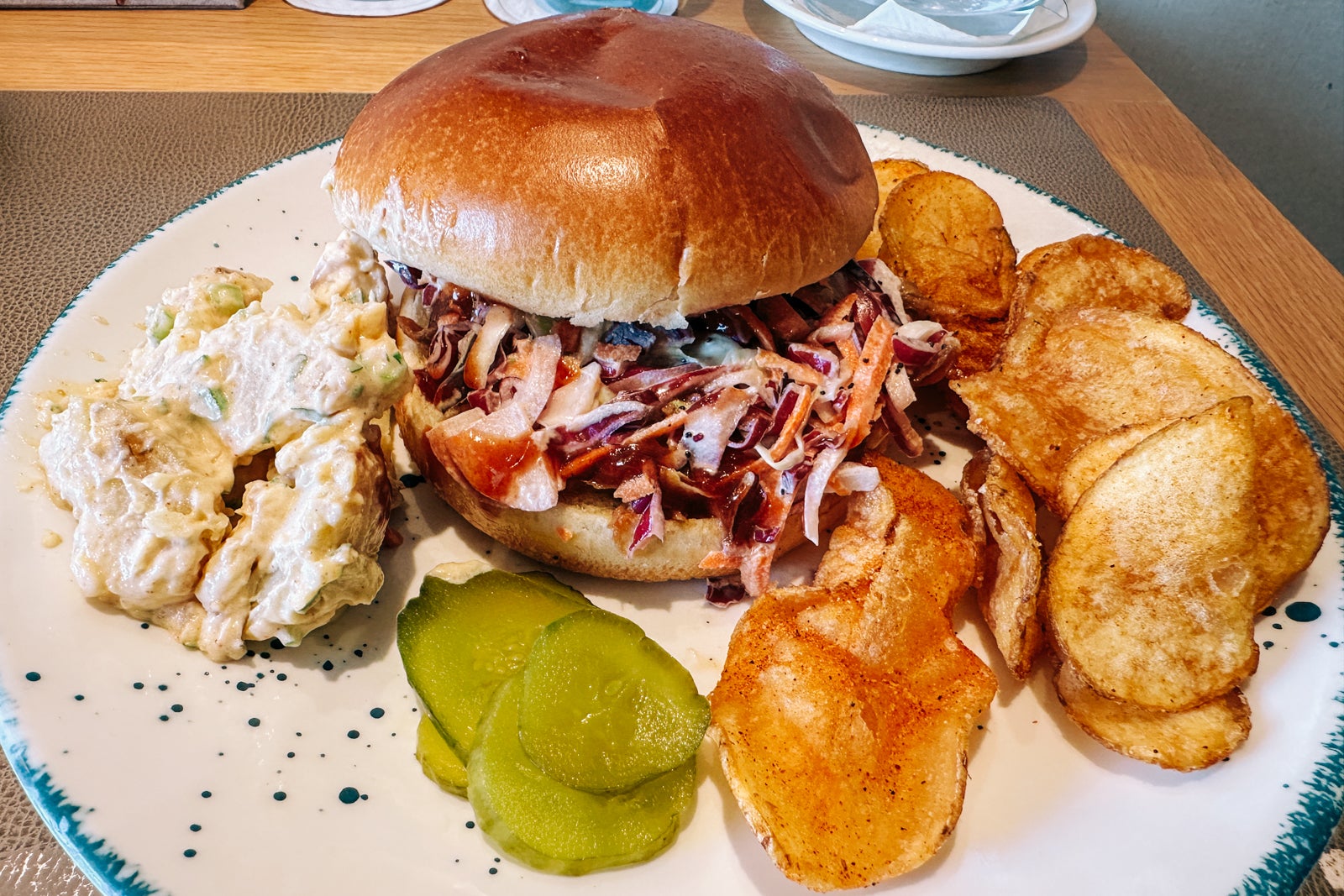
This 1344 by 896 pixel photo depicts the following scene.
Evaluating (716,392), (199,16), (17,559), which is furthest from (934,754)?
(199,16)

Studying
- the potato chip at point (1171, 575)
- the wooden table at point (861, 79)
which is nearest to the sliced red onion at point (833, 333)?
the potato chip at point (1171, 575)

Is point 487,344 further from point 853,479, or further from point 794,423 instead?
point 853,479

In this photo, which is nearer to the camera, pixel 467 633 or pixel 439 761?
A: pixel 439 761

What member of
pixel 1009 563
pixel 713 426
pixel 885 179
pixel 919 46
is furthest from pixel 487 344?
pixel 919 46

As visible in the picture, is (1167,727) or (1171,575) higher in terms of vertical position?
(1171,575)

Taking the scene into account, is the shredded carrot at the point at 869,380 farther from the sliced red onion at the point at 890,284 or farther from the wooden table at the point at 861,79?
the wooden table at the point at 861,79

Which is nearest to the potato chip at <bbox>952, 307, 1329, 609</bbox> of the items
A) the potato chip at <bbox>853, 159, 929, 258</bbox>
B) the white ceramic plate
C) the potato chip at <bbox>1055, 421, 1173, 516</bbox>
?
the potato chip at <bbox>1055, 421, 1173, 516</bbox>

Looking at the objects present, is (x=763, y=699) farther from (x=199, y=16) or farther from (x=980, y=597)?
(x=199, y=16)
